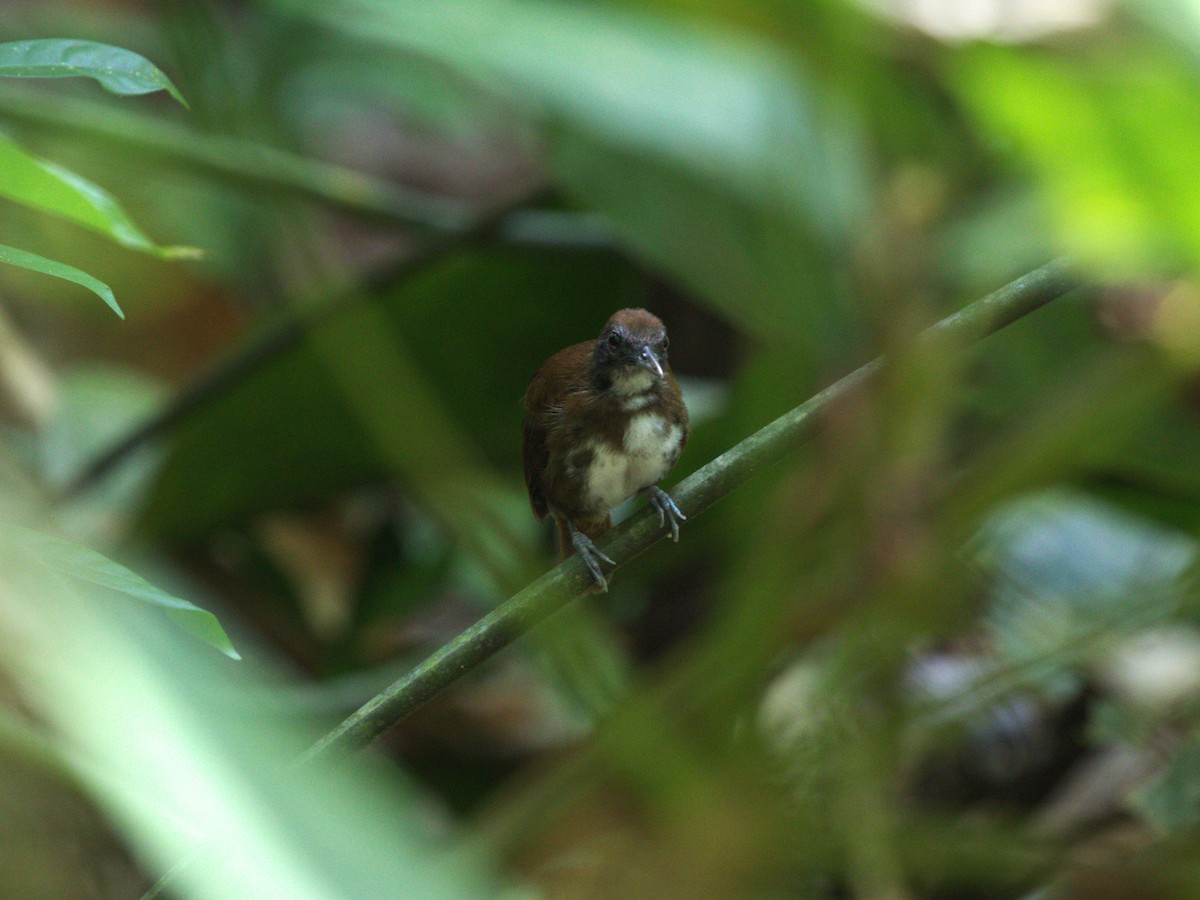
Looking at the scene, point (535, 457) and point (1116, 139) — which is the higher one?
point (1116, 139)

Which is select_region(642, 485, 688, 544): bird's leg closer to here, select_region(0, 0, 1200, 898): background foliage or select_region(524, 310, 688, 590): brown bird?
select_region(524, 310, 688, 590): brown bird

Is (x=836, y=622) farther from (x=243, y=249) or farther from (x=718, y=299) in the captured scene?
(x=243, y=249)

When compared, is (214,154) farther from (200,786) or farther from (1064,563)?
(200,786)

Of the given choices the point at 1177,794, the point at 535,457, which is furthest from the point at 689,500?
the point at 1177,794

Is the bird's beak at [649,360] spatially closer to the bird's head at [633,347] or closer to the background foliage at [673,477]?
the bird's head at [633,347]

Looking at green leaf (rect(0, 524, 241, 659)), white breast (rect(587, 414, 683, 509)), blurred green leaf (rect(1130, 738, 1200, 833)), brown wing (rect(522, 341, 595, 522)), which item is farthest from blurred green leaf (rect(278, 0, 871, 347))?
blurred green leaf (rect(1130, 738, 1200, 833))

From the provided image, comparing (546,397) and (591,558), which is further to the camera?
(546,397)
